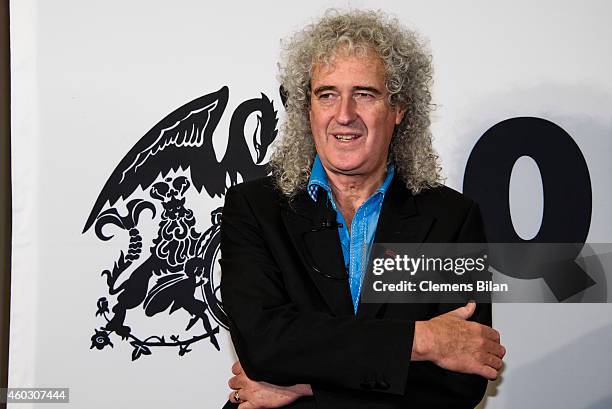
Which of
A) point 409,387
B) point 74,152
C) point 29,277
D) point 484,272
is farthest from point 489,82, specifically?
point 29,277

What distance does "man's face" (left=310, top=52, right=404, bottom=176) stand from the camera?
2156mm

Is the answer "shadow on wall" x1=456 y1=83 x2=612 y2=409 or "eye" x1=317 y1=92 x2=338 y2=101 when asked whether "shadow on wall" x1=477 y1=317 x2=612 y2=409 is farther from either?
"eye" x1=317 y1=92 x2=338 y2=101

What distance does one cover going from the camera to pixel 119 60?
2811 millimetres

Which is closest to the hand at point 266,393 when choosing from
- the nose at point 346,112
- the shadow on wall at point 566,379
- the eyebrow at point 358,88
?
the nose at point 346,112

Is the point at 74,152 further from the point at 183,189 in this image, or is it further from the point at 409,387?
the point at 409,387

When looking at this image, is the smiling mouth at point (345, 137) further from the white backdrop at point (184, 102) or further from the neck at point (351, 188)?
the white backdrop at point (184, 102)

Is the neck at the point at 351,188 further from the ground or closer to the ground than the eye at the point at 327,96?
closer to the ground

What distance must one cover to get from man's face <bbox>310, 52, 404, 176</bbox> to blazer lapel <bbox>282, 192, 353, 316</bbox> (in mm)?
176

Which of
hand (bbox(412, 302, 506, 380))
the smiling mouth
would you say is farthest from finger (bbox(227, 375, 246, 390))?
the smiling mouth

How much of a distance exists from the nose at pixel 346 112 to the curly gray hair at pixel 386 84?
0.49 feet

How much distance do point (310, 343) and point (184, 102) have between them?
134 cm

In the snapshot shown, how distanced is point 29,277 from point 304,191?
48.7 inches

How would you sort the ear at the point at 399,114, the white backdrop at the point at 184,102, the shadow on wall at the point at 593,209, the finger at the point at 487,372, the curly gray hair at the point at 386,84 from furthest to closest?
the shadow on wall at the point at 593,209 < the white backdrop at the point at 184,102 < the ear at the point at 399,114 < the curly gray hair at the point at 386,84 < the finger at the point at 487,372

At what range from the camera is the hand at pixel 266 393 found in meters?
1.98
